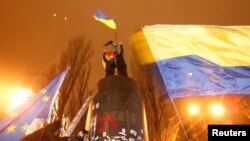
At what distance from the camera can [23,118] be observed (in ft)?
34.0

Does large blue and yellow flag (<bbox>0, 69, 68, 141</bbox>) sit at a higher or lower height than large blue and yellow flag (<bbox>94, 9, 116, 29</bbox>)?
lower

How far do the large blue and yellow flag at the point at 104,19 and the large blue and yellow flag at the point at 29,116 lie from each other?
8.27 ft

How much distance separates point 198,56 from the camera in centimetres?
807

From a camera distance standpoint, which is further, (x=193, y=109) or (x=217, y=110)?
(x=193, y=109)

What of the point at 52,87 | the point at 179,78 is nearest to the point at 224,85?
the point at 179,78

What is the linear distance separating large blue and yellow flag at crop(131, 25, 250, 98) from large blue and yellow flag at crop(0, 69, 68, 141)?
3.79 m

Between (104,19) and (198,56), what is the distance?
4190 mm

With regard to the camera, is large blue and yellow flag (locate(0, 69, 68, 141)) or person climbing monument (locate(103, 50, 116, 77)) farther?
person climbing monument (locate(103, 50, 116, 77))

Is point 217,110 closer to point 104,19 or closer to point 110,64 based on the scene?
point 110,64

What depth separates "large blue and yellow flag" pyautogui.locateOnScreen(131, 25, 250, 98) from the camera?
7.47 meters

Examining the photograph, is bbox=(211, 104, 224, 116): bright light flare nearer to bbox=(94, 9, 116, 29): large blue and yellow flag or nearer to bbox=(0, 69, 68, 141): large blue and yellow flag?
bbox=(94, 9, 116, 29): large blue and yellow flag

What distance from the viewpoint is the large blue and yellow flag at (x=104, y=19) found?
10968mm

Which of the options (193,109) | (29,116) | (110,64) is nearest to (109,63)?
(110,64)

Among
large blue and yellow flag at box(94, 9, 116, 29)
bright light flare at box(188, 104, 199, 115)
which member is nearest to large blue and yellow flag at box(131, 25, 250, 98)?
large blue and yellow flag at box(94, 9, 116, 29)
